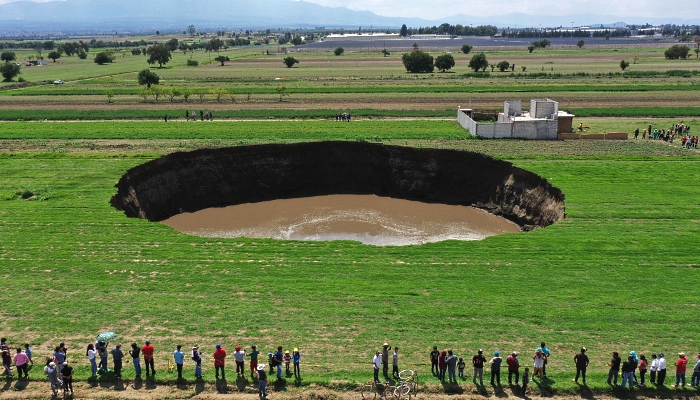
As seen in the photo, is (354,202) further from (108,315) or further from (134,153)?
(108,315)

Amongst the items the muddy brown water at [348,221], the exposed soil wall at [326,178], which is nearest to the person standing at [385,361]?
the muddy brown water at [348,221]

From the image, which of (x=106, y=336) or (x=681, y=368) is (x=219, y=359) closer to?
(x=106, y=336)

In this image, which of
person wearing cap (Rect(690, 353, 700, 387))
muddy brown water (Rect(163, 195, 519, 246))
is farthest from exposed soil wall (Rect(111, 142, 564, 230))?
person wearing cap (Rect(690, 353, 700, 387))

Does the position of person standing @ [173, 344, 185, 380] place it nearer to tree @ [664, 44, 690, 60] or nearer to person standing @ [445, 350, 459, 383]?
person standing @ [445, 350, 459, 383]

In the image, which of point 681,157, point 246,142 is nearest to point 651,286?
point 681,157

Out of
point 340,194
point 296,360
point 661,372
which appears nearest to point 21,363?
point 296,360

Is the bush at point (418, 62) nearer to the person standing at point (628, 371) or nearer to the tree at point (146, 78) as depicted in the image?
the tree at point (146, 78)
